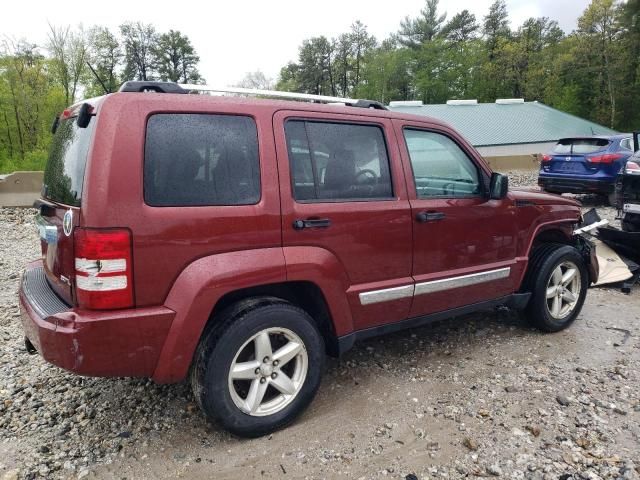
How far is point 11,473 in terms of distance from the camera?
244 cm

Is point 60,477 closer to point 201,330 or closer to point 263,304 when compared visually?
point 201,330

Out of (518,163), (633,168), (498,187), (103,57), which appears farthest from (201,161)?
(103,57)

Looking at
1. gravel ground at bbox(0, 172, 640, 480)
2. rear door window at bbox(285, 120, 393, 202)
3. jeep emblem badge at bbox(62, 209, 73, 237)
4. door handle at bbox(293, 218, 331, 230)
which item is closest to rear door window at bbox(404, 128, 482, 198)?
rear door window at bbox(285, 120, 393, 202)

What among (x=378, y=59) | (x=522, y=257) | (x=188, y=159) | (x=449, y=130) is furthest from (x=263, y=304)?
(x=378, y=59)

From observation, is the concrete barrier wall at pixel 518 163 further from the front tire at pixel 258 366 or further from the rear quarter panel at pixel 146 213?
the rear quarter panel at pixel 146 213

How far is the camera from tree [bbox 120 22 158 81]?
4806 centimetres

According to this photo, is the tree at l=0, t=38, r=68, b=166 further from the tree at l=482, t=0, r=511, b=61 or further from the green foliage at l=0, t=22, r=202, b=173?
the tree at l=482, t=0, r=511, b=61

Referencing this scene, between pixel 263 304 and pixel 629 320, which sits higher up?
pixel 263 304

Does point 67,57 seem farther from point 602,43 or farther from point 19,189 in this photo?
point 602,43

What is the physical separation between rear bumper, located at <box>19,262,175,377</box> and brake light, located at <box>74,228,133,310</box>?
0.07 m

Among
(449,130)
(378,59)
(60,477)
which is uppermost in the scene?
(378,59)

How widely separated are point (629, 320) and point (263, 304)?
13.0ft

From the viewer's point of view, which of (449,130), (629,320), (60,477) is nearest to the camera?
(60,477)

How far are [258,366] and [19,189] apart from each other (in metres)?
10.9
